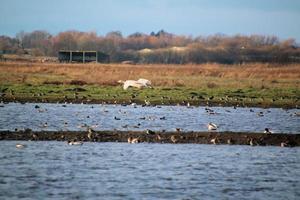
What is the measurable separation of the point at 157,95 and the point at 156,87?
20.8 feet

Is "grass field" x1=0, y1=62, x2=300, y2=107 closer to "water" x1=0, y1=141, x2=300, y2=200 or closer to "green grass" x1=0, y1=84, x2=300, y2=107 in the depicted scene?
"green grass" x1=0, y1=84, x2=300, y2=107

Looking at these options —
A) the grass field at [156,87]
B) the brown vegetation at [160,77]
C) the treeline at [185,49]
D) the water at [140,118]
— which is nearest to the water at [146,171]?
the water at [140,118]

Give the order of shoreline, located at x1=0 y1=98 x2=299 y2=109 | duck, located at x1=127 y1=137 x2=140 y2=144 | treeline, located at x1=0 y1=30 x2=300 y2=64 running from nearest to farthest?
1. duck, located at x1=127 y1=137 x2=140 y2=144
2. shoreline, located at x1=0 y1=98 x2=299 y2=109
3. treeline, located at x1=0 y1=30 x2=300 y2=64

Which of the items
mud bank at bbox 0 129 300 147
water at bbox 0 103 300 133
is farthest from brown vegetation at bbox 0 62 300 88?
mud bank at bbox 0 129 300 147

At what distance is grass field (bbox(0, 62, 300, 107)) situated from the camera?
42.1 m

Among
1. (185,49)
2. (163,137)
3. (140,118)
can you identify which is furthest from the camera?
(185,49)

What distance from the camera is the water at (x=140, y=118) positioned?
2861 cm

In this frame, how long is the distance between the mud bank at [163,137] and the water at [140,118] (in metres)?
2.37

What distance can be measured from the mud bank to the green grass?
616 inches

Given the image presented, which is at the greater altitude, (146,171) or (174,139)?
A: (174,139)

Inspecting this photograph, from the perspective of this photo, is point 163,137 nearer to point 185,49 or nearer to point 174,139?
point 174,139

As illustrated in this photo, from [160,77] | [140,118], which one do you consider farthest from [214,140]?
[160,77]

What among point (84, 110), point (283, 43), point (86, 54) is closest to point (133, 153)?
point (84, 110)

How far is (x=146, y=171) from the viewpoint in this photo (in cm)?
1902
